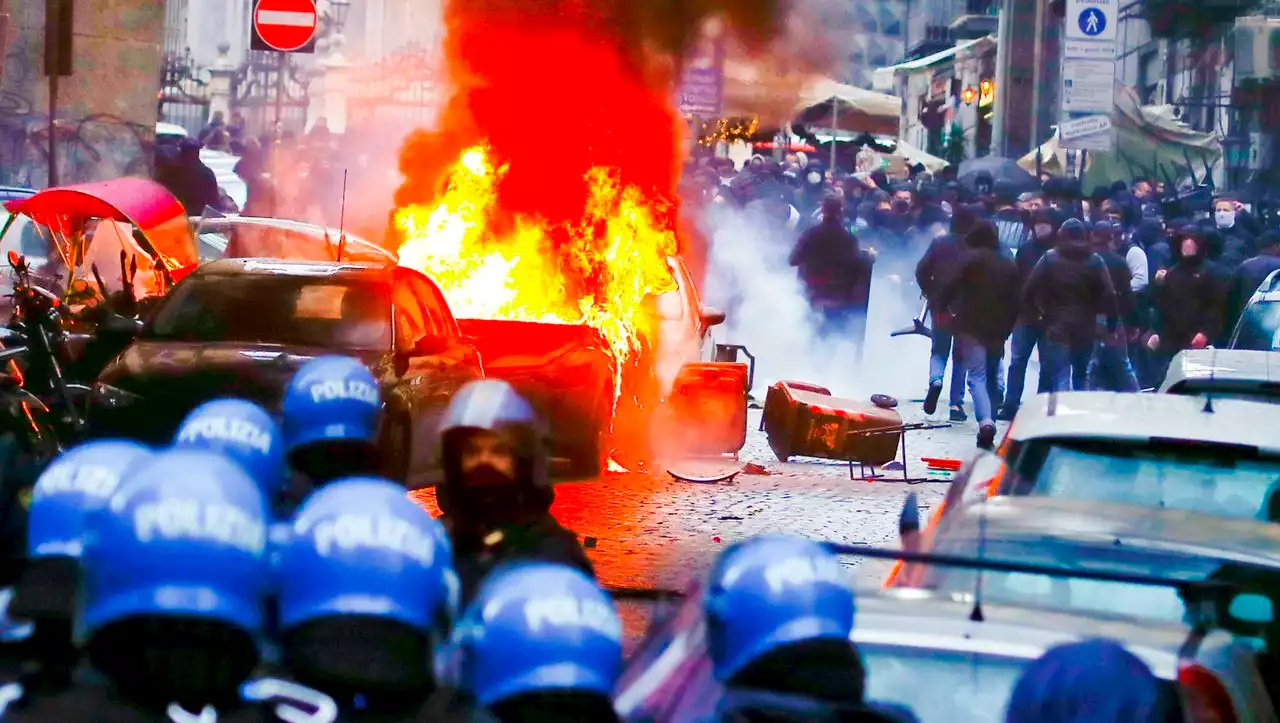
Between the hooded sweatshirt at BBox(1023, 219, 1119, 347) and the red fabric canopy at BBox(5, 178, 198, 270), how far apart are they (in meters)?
7.21

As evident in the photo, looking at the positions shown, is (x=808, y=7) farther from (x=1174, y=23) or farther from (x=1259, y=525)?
(x=1174, y=23)

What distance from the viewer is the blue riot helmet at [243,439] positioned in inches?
187

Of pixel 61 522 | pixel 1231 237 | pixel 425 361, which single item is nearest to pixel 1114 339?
pixel 1231 237

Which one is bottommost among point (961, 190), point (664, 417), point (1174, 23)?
point (664, 417)

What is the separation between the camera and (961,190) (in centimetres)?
2669

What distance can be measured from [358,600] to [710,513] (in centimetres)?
915

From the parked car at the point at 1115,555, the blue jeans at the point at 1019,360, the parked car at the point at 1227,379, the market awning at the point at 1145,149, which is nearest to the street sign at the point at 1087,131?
the blue jeans at the point at 1019,360

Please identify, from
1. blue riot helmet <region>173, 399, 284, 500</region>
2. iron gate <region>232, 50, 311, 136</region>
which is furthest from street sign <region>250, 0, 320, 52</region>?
iron gate <region>232, 50, 311, 136</region>

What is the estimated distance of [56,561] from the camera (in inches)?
149

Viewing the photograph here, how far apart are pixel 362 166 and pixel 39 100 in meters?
11.6

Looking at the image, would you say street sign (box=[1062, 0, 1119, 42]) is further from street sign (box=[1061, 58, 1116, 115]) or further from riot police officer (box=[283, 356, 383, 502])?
riot police officer (box=[283, 356, 383, 502])

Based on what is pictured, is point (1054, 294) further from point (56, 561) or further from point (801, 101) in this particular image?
point (56, 561)

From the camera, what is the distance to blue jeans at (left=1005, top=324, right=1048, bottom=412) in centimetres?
1823

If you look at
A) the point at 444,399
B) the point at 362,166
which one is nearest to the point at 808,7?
the point at 444,399
